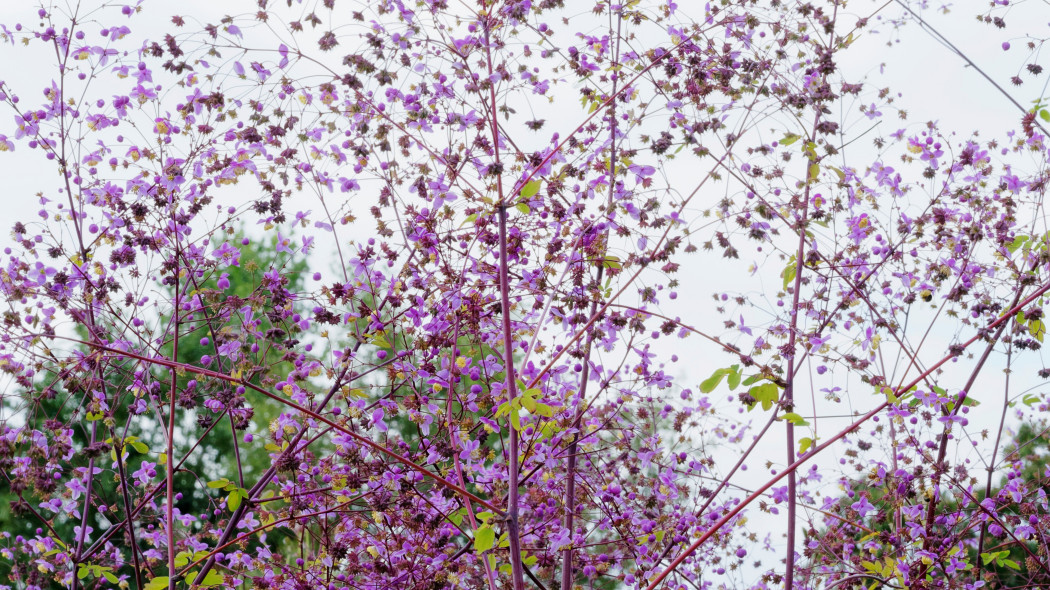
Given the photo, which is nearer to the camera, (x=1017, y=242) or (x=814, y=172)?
(x=814, y=172)

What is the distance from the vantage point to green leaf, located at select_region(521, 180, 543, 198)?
3.01m

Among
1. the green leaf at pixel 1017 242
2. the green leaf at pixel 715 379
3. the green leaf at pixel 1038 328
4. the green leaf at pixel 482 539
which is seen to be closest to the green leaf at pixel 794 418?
the green leaf at pixel 715 379

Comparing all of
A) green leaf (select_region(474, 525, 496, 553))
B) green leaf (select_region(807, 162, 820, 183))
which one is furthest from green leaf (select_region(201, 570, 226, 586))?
green leaf (select_region(807, 162, 820, 183))

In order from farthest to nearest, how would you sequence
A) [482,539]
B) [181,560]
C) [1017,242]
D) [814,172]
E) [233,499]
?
[1017,242] < [814,172] < [181,560] < [233,499] < [482,539]

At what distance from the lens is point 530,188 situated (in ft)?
9.98

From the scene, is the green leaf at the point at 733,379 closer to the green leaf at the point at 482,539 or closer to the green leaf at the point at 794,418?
the green leaf at the point at 794,418

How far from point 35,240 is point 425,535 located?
8.81 feet

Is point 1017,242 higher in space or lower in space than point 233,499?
higher

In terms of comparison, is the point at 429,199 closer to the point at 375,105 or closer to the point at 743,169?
the point at 375,105

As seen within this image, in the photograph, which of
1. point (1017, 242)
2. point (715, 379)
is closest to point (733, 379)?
point (715, 379)

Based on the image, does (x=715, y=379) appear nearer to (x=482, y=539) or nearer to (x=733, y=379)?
(x=733, y=379)

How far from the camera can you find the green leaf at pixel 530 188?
301cm

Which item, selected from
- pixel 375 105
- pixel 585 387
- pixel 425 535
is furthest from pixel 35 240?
pixel 585 387

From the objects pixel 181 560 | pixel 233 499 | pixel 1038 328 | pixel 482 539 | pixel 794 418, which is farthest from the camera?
pixel 1038 328
